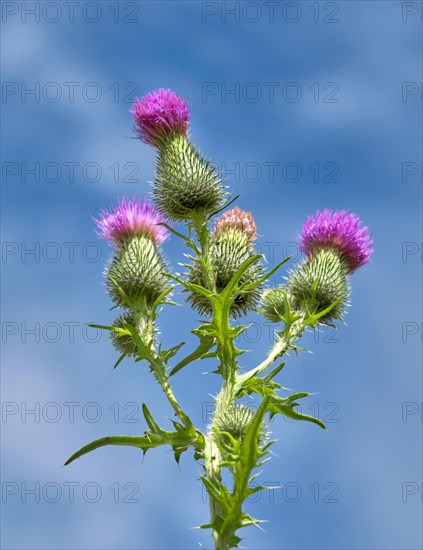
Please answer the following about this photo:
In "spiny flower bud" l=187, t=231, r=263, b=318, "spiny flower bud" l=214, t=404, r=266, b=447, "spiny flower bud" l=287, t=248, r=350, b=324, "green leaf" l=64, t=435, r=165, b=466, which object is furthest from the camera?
"spiny flower bud" l=287, t=248, r=350, b=324

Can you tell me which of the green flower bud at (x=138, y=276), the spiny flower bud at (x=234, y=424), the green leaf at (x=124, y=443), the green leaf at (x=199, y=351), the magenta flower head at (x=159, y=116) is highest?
the magenta flower head at (x=159, y=116)

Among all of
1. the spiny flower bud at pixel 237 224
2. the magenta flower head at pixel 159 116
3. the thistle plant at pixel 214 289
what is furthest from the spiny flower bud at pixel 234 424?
the magenta flower head at pixel 159 116

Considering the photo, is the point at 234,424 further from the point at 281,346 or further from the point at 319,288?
the point at 319,288

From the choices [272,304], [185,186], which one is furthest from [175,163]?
[272,304]

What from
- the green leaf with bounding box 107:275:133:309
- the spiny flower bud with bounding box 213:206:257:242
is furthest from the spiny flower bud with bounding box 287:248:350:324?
the green leaf with bounding box 107:275:133:309

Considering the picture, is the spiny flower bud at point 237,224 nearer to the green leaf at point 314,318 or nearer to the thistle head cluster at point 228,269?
the thistle head cluster at point 228,269

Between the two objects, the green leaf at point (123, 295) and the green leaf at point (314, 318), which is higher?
the green leaf at point (123, 295)

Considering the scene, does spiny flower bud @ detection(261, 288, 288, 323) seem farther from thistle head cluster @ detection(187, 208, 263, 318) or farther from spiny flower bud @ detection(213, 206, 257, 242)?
spiny flower bud @ detection(213, 206, 257, 242)
